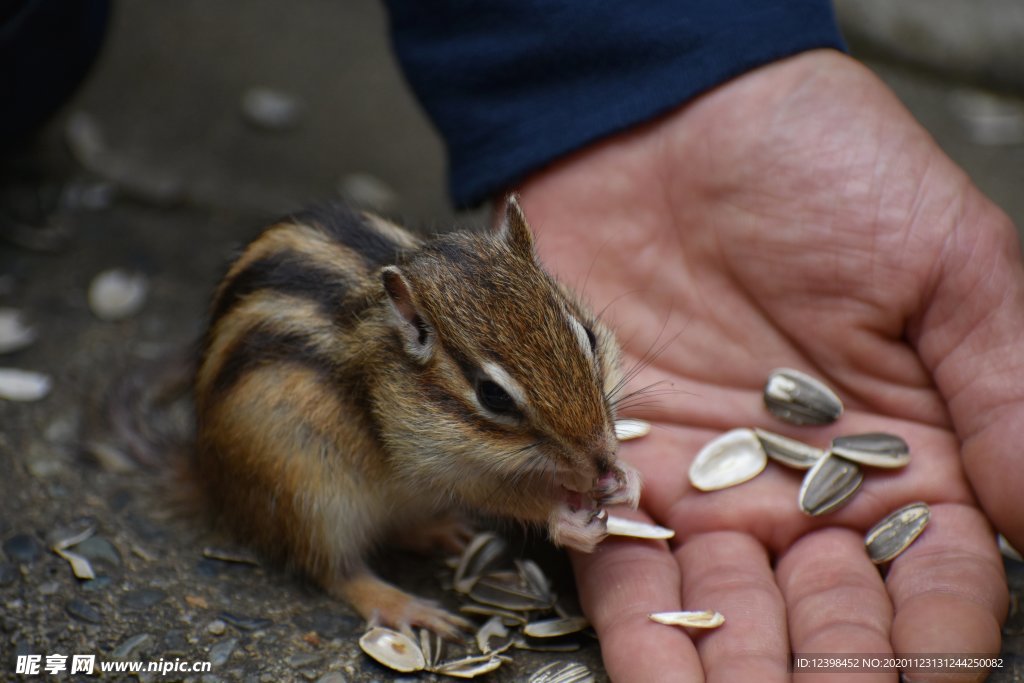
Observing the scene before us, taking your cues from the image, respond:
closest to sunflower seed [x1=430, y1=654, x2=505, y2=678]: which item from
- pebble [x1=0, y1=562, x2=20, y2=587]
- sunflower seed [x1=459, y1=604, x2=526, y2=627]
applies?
sunflower seed [x1=459, y1=604, x2=526, y2=627]

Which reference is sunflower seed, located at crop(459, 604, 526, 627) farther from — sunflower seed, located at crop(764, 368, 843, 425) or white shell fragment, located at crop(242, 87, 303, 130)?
white shell fragment, located at crop(242, 87, 303, 130)

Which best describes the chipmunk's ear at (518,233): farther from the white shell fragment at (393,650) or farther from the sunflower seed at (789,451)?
the white shell fragment at (393,650)

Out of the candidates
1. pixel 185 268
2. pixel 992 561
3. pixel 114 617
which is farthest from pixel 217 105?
pixel 992 561

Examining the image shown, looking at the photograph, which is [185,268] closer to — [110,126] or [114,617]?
[110,126]

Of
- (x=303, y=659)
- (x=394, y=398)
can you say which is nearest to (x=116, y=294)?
(x=394, y=398)

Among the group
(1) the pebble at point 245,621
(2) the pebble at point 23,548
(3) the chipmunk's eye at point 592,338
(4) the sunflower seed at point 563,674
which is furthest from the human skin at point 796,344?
(2) the pebble at point 23,548
